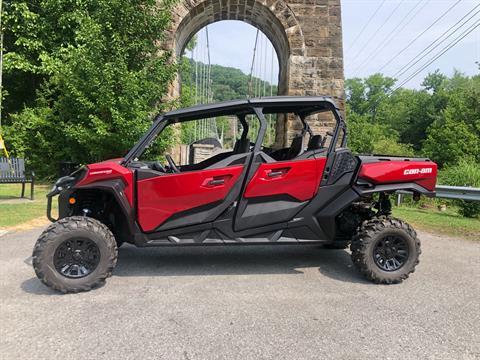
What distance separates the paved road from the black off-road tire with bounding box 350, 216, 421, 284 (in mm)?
109

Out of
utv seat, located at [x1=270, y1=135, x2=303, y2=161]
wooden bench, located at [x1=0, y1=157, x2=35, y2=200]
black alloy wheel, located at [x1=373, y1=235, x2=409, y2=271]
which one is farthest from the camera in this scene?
wooden bench, located at [x1=0, y1=157, x2=35, y2=200]

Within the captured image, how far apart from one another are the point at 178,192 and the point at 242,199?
649 millimetres

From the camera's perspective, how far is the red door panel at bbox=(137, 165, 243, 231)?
4.03m

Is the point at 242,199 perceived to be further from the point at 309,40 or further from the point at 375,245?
the point at 309,40

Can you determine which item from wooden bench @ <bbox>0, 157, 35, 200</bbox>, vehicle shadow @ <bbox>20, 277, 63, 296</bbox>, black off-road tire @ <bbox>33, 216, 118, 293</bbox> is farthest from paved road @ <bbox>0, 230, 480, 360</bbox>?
wooden bench @ <bbox>0, 157, 35, 200</bbox>

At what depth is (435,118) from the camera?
55719mm

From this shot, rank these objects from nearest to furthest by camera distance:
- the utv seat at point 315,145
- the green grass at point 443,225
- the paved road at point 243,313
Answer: the paved road at point 243,313, the utv seat at point 315,145, the green grass at point 443,225

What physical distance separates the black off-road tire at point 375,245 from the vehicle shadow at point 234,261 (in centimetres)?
19

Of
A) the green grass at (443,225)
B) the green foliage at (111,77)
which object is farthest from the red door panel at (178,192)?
the green foliage at (111,77)

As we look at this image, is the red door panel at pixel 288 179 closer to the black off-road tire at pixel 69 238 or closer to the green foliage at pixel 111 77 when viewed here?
the black off-road tire at pixel 69 238

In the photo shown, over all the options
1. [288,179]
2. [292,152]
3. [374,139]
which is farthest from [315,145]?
[374,139]

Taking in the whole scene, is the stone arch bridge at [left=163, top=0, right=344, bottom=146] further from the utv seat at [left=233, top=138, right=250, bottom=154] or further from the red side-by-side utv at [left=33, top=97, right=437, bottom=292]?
the red side-by-side utv at [left=33, top=97, right=437, bottom=292]

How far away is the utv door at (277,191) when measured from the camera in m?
4.11

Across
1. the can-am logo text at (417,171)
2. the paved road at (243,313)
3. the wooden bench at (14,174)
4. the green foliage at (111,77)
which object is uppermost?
the green foliage at (111,77)
